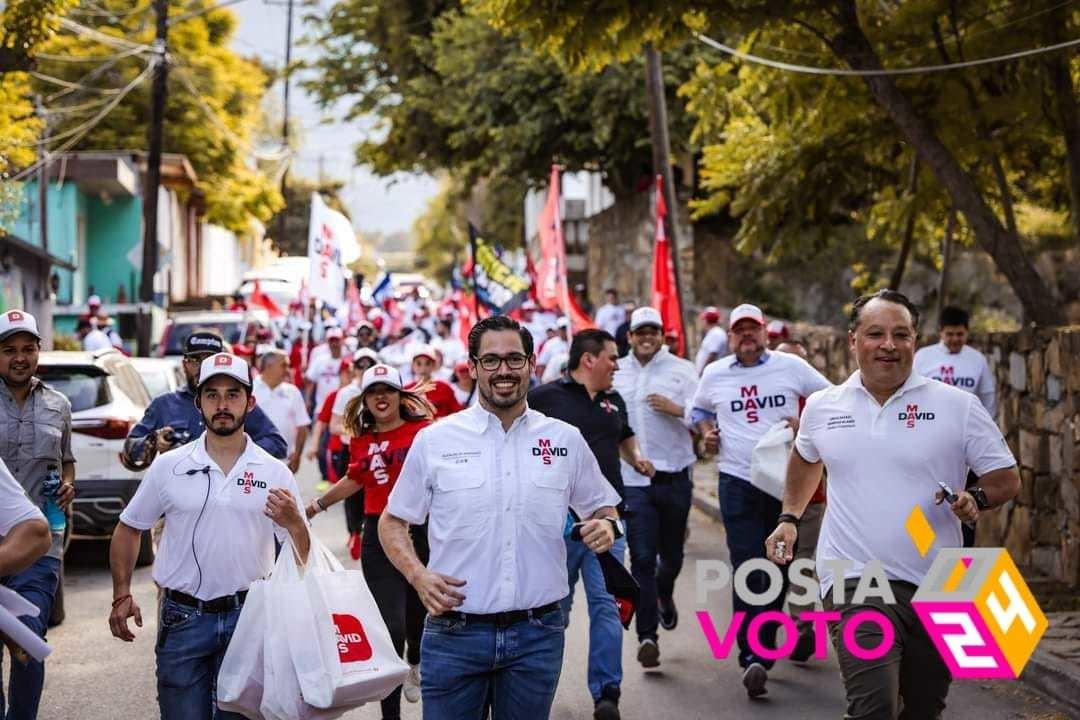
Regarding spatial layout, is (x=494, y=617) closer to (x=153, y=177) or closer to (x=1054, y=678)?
(x=1054, y=678)

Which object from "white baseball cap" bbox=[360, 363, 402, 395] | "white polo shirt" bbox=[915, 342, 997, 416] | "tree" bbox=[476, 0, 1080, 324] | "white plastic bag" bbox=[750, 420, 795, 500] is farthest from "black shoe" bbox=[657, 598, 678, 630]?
"tree" bbox=[476, 0, 1080, 324]

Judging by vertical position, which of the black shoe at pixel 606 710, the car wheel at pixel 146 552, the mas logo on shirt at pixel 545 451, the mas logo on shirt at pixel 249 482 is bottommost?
the car wheel at pixel 146 552

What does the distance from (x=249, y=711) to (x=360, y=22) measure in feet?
101

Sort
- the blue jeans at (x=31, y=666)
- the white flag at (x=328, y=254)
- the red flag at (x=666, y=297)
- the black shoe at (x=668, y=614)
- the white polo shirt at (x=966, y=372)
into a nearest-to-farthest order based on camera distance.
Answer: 1. the blue jeans at (x=31, y=666)
2. the black shoe at (x=668, y=614)
3. the white polo shirt at (x=966, y=372)
4. the red flag at (x=666, y=297)
5. the white flag at (x=328, y=254)

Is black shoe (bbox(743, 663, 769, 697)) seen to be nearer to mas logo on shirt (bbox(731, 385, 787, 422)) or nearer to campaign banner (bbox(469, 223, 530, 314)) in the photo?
mas logo on shirt (bbox(731, 385, 787, 422))

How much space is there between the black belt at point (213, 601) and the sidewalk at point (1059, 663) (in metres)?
4.49

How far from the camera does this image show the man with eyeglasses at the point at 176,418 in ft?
26.1

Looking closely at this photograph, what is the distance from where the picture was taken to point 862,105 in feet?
42.8

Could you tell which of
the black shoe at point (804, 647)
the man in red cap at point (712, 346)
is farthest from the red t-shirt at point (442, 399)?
the man in red cap at point (712, 346)

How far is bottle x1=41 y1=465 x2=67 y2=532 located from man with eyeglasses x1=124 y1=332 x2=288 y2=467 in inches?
30.8

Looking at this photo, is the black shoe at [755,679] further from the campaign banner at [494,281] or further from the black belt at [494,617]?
the campaign banner at [494,281]

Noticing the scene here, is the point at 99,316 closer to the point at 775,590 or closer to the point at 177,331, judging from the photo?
the point at 177,331

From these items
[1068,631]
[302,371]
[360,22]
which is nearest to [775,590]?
[1068,631]

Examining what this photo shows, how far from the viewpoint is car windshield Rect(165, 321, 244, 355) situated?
24394mm
